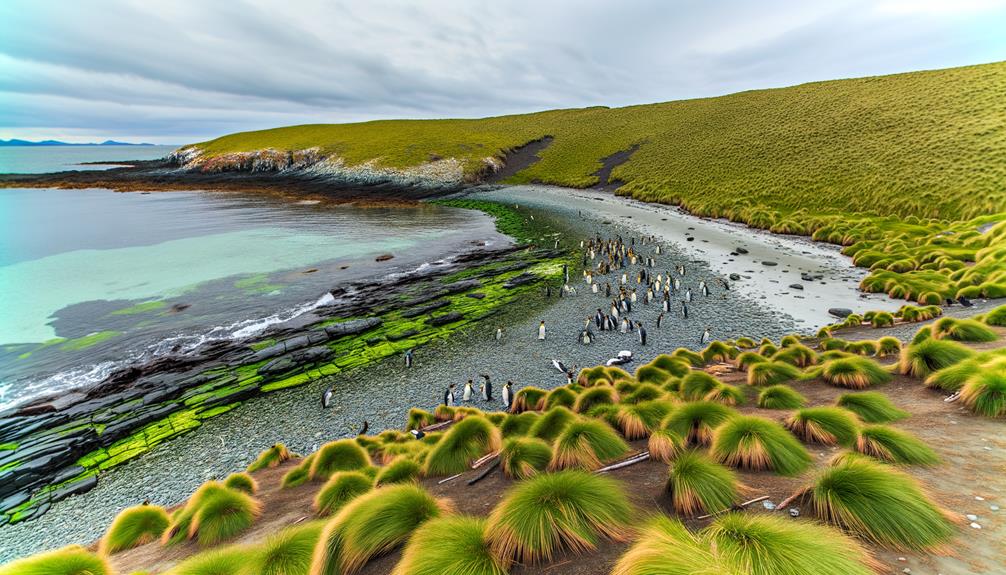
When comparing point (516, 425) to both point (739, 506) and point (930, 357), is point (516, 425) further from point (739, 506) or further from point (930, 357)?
point (930, 357)

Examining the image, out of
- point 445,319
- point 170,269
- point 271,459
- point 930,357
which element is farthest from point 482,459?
point 170,269

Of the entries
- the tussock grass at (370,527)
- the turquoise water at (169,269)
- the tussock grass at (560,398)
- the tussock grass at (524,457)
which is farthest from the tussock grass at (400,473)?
the turquoise water at (169,269)

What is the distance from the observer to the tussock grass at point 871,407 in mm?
5855

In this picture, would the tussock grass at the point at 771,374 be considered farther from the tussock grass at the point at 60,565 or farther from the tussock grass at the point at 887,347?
the tussock grass at the point at 60,565

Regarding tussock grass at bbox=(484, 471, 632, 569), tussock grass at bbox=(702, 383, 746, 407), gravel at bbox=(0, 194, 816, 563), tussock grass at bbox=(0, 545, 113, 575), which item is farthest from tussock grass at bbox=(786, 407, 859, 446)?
gravel at bbox=(0, 194, 816, 563)

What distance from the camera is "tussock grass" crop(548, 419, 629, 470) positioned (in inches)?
205

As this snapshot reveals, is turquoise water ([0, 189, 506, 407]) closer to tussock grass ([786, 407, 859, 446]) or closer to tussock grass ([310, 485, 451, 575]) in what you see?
tussock grass ([310, 485, 451, 575])

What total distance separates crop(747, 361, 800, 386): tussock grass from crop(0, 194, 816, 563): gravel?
19.0 ft

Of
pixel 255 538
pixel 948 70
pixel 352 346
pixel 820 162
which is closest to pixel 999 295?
pixel 255 538

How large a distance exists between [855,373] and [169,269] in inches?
1609

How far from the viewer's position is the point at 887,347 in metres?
10.1

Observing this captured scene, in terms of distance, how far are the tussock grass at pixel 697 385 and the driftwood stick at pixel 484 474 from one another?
5.03 meters

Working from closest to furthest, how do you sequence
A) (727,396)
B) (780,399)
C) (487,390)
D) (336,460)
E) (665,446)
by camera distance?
(665,446) → (780,399) → (336,460) → (727,396) → (487,390)

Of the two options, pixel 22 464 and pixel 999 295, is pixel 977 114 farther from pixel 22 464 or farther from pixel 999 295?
pixel 22 464
